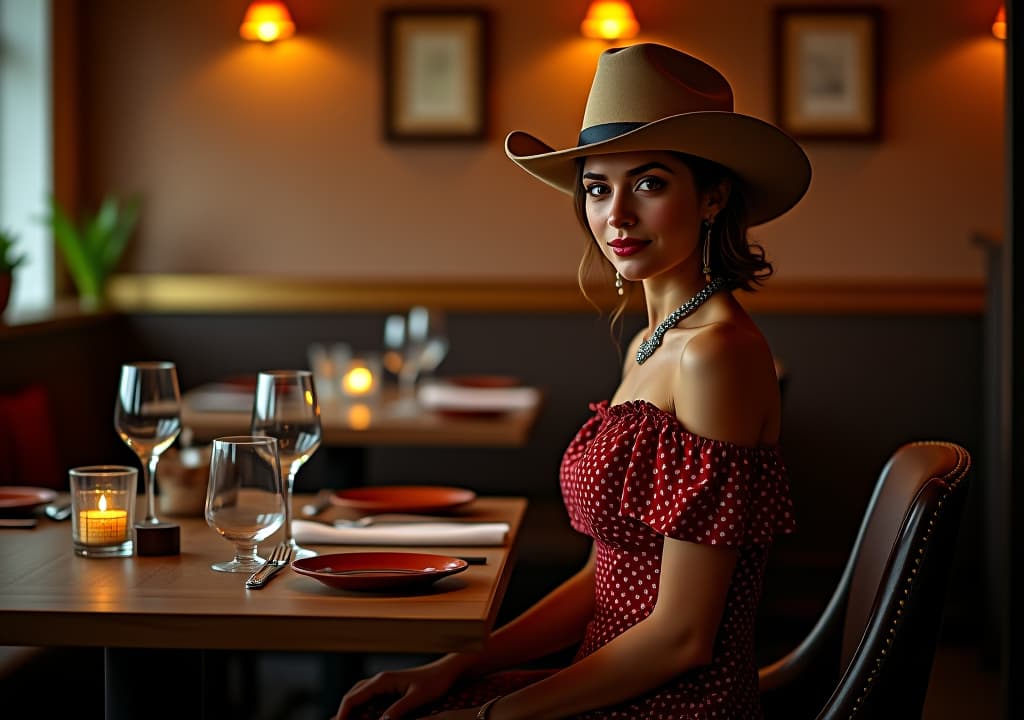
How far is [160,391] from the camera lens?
209 cm

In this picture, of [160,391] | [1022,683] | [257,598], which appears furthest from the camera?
[1022,683]

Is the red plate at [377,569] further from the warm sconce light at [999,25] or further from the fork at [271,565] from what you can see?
the warm sconce light at [999,25]

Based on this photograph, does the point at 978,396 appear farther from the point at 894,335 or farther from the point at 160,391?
the point at 160,391

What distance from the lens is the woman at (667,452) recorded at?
170cm

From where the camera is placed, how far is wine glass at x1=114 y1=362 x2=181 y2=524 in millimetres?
2078

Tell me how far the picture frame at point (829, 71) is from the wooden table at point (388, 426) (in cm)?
202

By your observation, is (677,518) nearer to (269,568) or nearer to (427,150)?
(269,568)

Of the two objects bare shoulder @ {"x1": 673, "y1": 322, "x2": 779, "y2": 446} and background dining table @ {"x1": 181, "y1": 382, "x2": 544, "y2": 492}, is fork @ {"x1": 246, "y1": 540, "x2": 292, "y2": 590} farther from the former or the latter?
background dining table @ {"x1": 181, "y1": 382, "x2": 544, "y2": 492}

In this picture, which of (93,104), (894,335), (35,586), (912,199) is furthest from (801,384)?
(35,586)

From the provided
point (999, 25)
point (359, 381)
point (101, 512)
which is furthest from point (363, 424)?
point (999, 25)

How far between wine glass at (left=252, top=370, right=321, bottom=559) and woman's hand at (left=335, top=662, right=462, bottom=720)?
0.25 meters

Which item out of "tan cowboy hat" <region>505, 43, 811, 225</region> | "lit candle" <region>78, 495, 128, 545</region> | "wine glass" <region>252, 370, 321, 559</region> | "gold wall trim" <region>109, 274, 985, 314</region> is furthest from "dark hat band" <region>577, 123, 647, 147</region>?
"gold wall trim" <region>109, 274, 985, 314</region>

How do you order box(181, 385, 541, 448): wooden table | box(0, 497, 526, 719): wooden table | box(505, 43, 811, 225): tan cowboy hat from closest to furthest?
1. box(0, 497, 526, 719): wooden table
2. box(505, 43, 811, 225): tan cowboy hat
3. box(181, 385, 541, 448): wooden table

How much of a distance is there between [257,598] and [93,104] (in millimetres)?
4147
